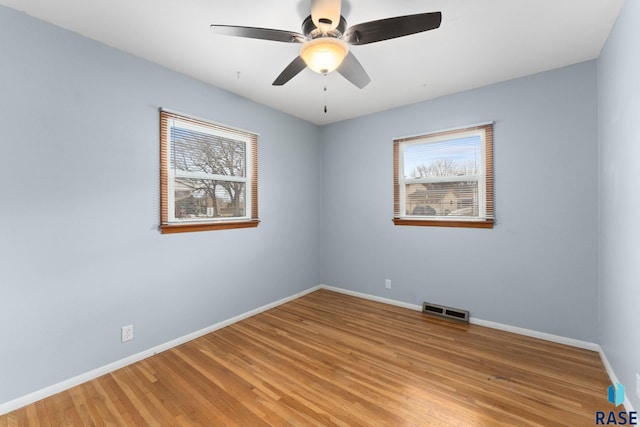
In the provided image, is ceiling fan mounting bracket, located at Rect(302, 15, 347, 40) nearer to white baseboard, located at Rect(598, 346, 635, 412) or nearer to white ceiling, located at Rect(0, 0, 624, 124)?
white ceiling, located at Rect(0, 0, 624, 124)

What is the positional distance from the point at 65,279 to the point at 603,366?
423 centimetres

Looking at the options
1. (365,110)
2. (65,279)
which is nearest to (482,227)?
(365,110)

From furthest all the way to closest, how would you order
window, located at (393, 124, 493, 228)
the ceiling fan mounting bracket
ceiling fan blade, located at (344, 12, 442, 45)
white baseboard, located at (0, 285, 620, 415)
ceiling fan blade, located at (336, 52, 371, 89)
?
1. window, located at (393, 124, 493, 228)
2. ceiling fan blade, located at (336, 52, 371, 89)
3. white baseboard, located at (0, 285, 620, 415)
4. the ceiling fan mounting bracket
5. ceiling fan blade, located at (344, 12, 442, 45)

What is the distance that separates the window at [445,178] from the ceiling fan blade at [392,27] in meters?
1.90

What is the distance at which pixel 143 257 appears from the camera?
2.41 m

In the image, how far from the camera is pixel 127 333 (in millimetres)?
2301

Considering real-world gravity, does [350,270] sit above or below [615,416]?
A: above

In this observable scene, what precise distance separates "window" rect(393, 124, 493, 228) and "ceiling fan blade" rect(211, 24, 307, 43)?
2250mm

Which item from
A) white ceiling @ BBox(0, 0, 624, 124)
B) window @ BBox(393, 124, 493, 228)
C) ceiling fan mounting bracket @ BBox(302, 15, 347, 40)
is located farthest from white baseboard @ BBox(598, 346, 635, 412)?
ceiling fan mounting bracket @ BBox(302, 15, 347, 40)

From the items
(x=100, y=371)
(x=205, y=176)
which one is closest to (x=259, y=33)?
(x=205, y=176)

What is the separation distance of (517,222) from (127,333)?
150 inches

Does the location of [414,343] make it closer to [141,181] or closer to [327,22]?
[327,22]

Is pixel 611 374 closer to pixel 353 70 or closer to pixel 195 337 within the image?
pixel 353 70

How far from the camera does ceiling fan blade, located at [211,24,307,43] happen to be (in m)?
1.61
